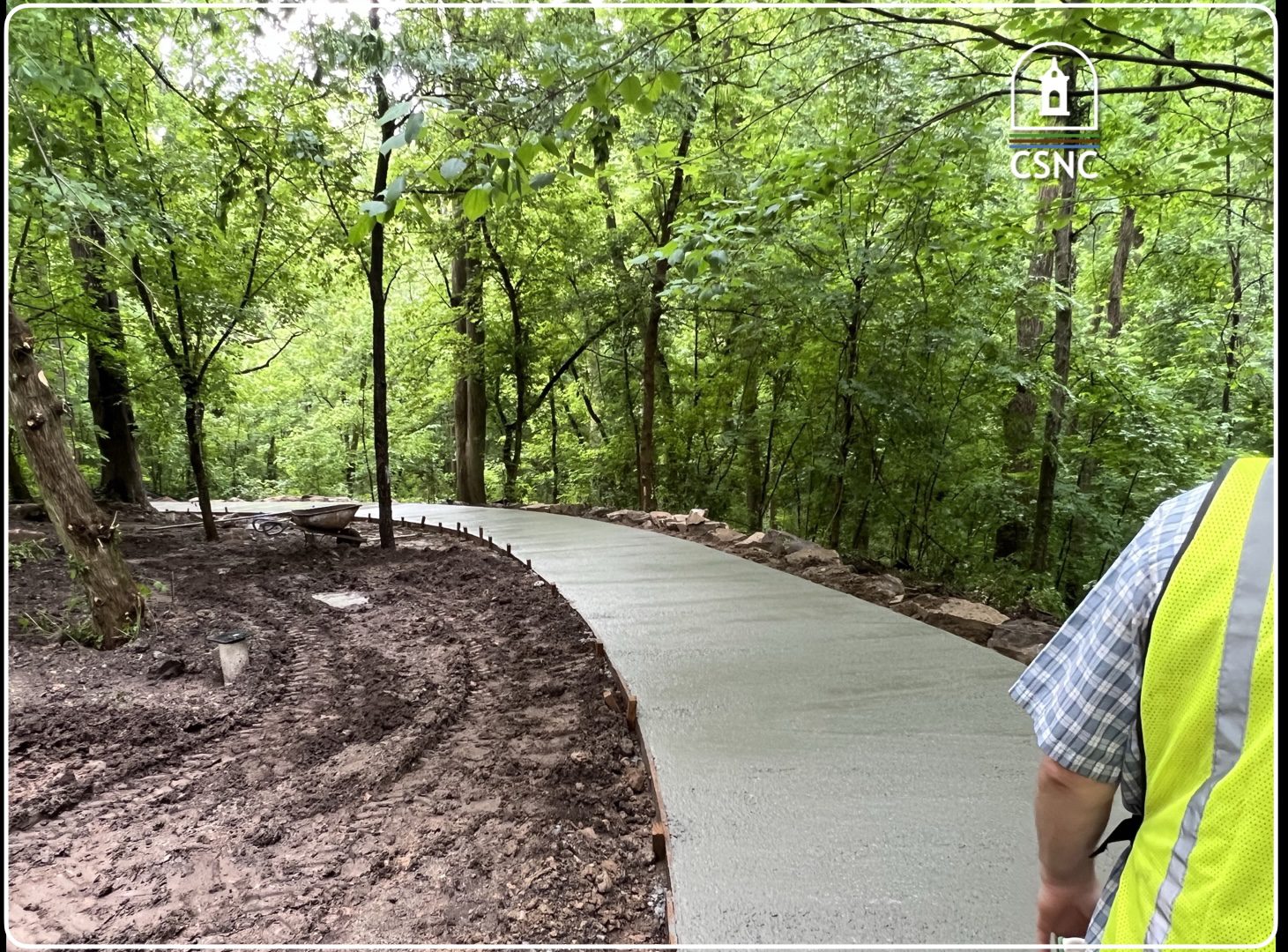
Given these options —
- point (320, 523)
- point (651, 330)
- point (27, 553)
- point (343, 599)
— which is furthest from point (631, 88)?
point (651, 330)

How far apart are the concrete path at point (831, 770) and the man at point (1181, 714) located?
0.99 meters

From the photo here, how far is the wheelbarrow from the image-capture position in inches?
263

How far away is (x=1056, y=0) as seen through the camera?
2.35 metres

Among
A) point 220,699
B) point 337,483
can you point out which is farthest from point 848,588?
point 337,483

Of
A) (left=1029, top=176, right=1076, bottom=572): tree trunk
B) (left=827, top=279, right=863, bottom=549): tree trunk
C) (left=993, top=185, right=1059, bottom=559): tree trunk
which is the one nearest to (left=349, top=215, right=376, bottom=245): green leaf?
(left=827, top=279, right=863, bottom=549): tree trunk

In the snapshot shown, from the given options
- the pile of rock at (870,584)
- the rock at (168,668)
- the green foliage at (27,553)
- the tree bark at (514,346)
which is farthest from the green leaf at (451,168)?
the tree bark at (514,346)

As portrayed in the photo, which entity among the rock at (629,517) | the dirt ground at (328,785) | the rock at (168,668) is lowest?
the dirt ground at (328,785)

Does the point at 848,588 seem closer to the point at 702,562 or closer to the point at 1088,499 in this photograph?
the point at 702,562

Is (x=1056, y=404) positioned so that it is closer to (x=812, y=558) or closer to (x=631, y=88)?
(x=812, y=558)

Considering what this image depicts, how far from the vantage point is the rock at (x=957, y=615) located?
3355 millimetres

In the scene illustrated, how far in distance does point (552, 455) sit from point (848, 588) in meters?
10.1

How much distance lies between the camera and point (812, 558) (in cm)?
496

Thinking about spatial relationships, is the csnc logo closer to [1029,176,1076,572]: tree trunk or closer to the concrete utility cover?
[1029,176,1076,572]: tree trunk

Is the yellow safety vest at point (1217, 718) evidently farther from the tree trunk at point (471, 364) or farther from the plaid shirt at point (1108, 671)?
the tree trunk at point (471, 364)
